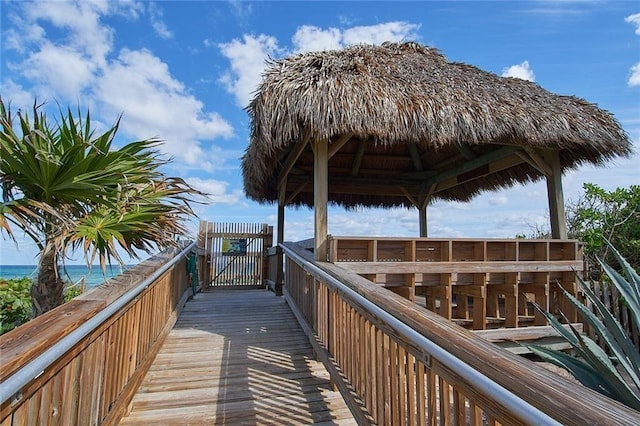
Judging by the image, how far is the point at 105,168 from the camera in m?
2.57

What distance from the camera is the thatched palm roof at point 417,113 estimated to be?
433 centimetres

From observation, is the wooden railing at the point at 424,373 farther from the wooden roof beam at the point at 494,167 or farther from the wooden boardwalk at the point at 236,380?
the wooden roof beam at the point at 494,167

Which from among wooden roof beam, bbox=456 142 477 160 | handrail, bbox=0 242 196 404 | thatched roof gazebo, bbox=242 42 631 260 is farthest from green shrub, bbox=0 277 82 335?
wooden roof beam, bbox=456 142 477 160

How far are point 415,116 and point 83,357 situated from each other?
171 inches

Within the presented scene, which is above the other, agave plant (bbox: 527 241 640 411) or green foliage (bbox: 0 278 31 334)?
agave plant (bbox: 527 241 640 411)

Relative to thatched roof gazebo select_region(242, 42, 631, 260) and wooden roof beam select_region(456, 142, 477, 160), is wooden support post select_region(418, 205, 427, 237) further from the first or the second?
wooden roof beam select_region(456, 142, 477, 160)

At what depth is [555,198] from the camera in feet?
18.7

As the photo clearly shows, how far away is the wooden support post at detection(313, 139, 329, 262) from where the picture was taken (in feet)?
14.6

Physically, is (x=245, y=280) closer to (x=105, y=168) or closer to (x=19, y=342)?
(x=105, y=168)

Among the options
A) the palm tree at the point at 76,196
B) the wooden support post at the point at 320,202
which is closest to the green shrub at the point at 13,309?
the palm tree at the point at 76,196

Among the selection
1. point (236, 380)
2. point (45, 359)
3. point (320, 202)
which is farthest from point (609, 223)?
point (45, 359)

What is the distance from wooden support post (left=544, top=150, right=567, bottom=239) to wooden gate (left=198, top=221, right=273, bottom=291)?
21.2 ft

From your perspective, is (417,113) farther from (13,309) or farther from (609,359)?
(13,309)

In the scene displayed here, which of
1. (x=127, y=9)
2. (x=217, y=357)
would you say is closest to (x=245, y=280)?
(x=217, y=357)
